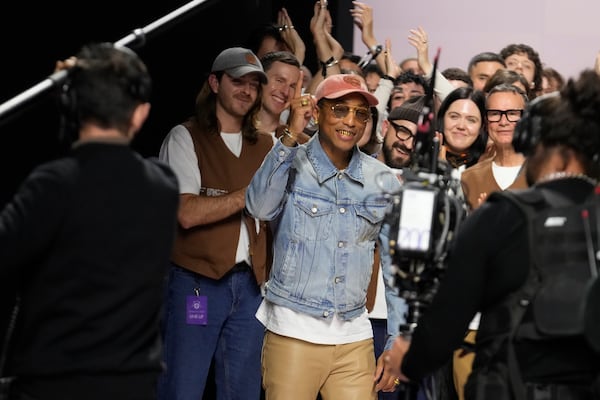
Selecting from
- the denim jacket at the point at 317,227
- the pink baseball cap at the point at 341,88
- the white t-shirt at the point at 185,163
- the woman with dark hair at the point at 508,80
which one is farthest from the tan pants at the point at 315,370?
the woman with dark hair at the point at 508,80

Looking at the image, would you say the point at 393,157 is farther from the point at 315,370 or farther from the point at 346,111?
the point at 315,370

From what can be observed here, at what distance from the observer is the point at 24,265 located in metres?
2.79

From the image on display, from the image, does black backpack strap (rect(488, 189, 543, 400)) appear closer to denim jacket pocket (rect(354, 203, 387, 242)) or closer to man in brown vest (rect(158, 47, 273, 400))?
denim jacket pocket (rect(354, 203, 387, 242))

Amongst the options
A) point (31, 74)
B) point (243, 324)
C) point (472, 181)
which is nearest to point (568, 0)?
point (472, 181)

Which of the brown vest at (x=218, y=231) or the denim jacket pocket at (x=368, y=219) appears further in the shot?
the brown vest at (x=218, y=231)

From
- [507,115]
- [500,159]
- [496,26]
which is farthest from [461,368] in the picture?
[496,26]

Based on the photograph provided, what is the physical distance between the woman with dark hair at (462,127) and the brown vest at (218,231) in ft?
3.04

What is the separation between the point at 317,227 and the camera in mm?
4312

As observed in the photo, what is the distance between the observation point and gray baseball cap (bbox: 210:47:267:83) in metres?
5.12

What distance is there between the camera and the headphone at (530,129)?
307 centimetres

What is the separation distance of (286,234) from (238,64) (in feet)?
3.73

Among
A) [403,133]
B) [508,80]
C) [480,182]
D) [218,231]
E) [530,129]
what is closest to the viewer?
[530,129]

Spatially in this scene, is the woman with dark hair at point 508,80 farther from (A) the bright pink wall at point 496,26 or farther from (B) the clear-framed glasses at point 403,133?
(A) the bright pink wall at point 496,26

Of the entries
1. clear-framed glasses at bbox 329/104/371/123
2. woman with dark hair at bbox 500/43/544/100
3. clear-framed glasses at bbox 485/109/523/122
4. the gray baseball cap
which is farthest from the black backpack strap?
woman with dark hair at bbox 500/43/544/100
